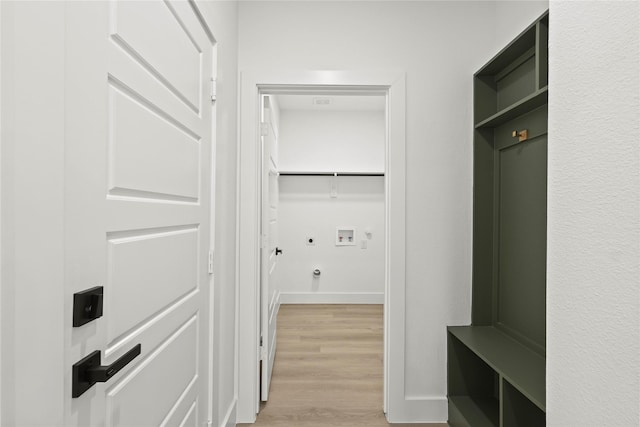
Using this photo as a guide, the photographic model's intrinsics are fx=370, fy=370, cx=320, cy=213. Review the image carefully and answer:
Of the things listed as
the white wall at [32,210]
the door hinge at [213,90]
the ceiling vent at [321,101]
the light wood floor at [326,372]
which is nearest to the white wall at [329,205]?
the ceiling vent at [321,101]

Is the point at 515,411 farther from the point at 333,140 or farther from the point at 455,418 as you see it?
the point at 333,140

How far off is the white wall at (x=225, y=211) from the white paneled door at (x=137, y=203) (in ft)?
0.59

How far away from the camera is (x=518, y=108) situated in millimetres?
1803

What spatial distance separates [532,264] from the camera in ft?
6.14

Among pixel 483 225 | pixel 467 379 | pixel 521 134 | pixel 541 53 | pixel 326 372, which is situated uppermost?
pixel 541 53

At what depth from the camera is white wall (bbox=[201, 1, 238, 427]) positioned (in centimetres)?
179

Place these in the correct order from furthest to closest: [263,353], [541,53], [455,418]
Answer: [263,353] < [455,418] < [541,53]

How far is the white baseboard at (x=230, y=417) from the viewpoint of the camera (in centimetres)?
198

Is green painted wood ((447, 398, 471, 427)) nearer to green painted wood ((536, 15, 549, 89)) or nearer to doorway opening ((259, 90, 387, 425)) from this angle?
green painted wood ((536, 15, 549, 89))

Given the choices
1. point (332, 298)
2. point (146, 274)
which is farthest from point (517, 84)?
point (332, 298)

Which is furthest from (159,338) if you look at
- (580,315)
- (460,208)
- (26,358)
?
(460,208)

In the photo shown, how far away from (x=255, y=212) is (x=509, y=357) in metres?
1.56

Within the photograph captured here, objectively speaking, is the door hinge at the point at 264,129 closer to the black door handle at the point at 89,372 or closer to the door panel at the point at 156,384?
the door panel at the point at 156,384

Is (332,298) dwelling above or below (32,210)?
below
